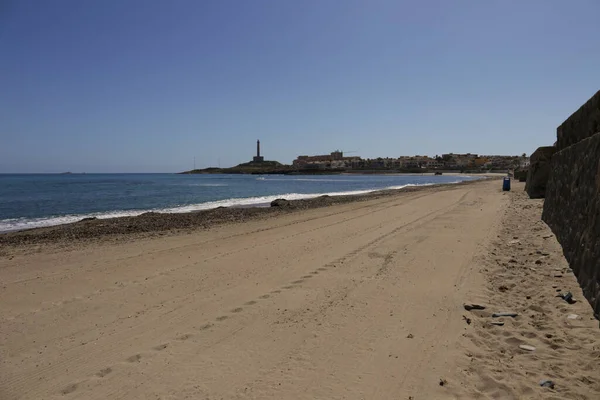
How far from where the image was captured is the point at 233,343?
162 inches

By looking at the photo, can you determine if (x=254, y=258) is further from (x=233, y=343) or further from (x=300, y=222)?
(x=300, y=222)

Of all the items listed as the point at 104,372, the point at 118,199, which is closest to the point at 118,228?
the point at 104,372

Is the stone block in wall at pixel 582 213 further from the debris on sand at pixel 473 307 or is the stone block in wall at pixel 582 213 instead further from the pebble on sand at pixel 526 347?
the debris on sand at pixel 473 307

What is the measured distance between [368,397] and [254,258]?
535 centimetres

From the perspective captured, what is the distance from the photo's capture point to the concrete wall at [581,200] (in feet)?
16.3

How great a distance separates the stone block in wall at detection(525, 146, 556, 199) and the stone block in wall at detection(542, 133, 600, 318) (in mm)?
10923

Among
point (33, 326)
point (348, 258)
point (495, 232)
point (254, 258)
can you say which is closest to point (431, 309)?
point (348, 258)

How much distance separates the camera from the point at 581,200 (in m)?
6.27

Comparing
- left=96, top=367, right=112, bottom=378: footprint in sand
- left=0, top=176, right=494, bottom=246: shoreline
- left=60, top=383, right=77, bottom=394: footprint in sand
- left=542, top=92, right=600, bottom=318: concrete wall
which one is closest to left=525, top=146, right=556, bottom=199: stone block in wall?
left=542, top=92, right=600, bottom=318: concrete wall

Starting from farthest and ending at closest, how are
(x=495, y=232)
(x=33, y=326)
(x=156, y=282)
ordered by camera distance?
(x=495, y=232) → (x=156, y=282) → (x=33, y=326)

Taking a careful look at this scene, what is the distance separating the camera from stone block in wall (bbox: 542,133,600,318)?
193 inches

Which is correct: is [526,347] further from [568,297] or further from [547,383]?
[568,297]

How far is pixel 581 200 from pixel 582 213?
13.3 inches

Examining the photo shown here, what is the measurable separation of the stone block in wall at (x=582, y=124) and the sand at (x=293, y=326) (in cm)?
227
